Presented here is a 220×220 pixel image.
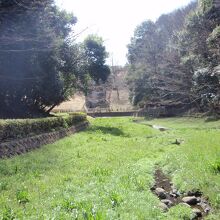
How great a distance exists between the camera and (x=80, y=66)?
3638cm

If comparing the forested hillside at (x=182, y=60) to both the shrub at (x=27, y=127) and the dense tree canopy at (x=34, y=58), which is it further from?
the shrub at (x=27, y=127)

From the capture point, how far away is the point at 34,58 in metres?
26.2

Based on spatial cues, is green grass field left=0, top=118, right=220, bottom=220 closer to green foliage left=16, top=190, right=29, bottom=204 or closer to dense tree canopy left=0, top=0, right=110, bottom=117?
green foliage left=16, top=190, right=29, bottom=204

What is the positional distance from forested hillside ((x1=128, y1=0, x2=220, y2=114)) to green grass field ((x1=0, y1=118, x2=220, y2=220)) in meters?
8.23

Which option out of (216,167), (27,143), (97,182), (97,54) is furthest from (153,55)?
(97,182)

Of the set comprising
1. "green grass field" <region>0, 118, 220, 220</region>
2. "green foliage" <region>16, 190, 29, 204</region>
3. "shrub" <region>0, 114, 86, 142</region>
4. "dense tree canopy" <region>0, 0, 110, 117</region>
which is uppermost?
"dense tree canopy" <region>0, 0, 110, 117</region>

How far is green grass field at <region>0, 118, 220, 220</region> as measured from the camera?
7.76m

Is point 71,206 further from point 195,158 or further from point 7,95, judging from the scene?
point 7,95

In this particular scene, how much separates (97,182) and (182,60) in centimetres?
3026

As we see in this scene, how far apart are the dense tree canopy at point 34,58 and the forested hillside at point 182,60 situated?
33.3 feet

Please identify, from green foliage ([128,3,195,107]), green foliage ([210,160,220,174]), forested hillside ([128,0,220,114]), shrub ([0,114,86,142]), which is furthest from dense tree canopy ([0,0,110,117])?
green foliage ([128,3,195,107])

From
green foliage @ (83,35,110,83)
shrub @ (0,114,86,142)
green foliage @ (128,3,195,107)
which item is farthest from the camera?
green foliage @ (83,35,110,83)

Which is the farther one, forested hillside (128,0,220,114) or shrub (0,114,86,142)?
forested hillside (128,0,220,114)

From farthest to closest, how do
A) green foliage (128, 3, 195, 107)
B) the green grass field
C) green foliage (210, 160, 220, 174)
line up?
green foliage (128, 3, 195, 107)
green foliage (210, 160, 220, 174)
the green grass field
